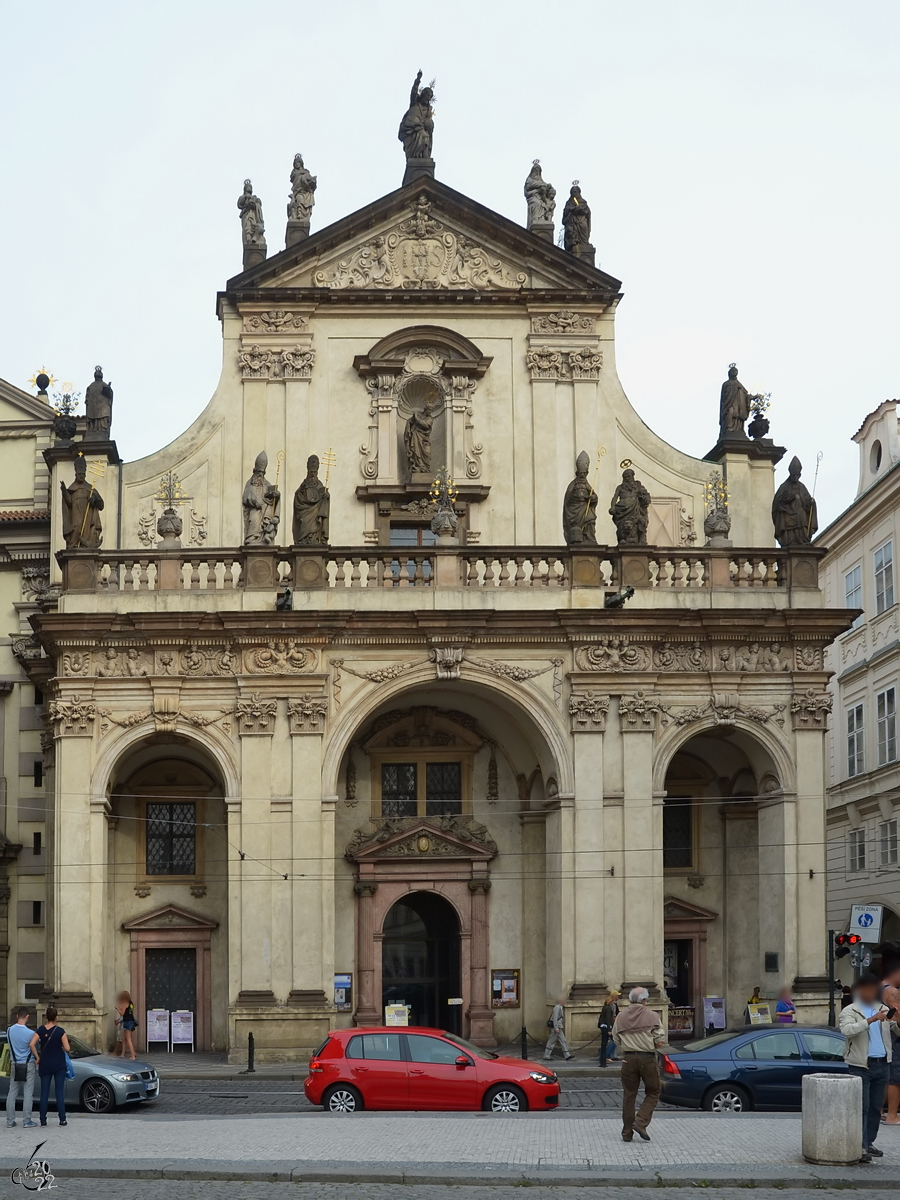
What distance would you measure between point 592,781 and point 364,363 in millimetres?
10627

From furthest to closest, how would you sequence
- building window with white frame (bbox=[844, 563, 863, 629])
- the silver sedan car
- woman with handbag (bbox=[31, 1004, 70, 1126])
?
building window with white frame (bbox=[844, 563, 863, 629])
the silver sedan car
woman with handbag (bbox=[31, 1004, 70, 1126])

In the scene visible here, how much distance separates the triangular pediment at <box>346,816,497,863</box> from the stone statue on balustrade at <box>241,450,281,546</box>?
6697 millimetres

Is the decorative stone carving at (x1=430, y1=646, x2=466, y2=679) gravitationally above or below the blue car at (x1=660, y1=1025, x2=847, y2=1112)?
above

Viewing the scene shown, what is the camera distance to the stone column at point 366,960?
3678 centimetres

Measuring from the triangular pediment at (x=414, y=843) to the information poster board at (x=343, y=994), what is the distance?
99.1 inches

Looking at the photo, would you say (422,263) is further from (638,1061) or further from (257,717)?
(638,1061)

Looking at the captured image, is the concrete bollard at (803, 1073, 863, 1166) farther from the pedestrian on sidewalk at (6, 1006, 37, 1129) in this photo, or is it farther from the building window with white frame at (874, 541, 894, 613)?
the building window with white frame at (874, 541, 894, 613)

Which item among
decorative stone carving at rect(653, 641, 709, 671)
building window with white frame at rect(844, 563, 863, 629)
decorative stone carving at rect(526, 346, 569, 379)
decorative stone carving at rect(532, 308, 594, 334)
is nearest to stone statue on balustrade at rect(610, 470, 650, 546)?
decorative stone carving at rect(653, 641, 709, 671)

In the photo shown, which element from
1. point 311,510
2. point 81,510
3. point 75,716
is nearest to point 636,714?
point 311,510

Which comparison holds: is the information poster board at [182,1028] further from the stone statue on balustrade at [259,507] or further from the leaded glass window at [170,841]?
the stone statue on balustrade at [259,507]

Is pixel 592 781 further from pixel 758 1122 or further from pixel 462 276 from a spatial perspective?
pixel 758 1122

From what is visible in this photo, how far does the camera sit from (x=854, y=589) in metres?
52.0

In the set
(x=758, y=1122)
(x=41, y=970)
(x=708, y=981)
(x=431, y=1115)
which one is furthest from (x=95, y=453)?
(x=758, y=1122)

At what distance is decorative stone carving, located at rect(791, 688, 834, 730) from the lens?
118ft
